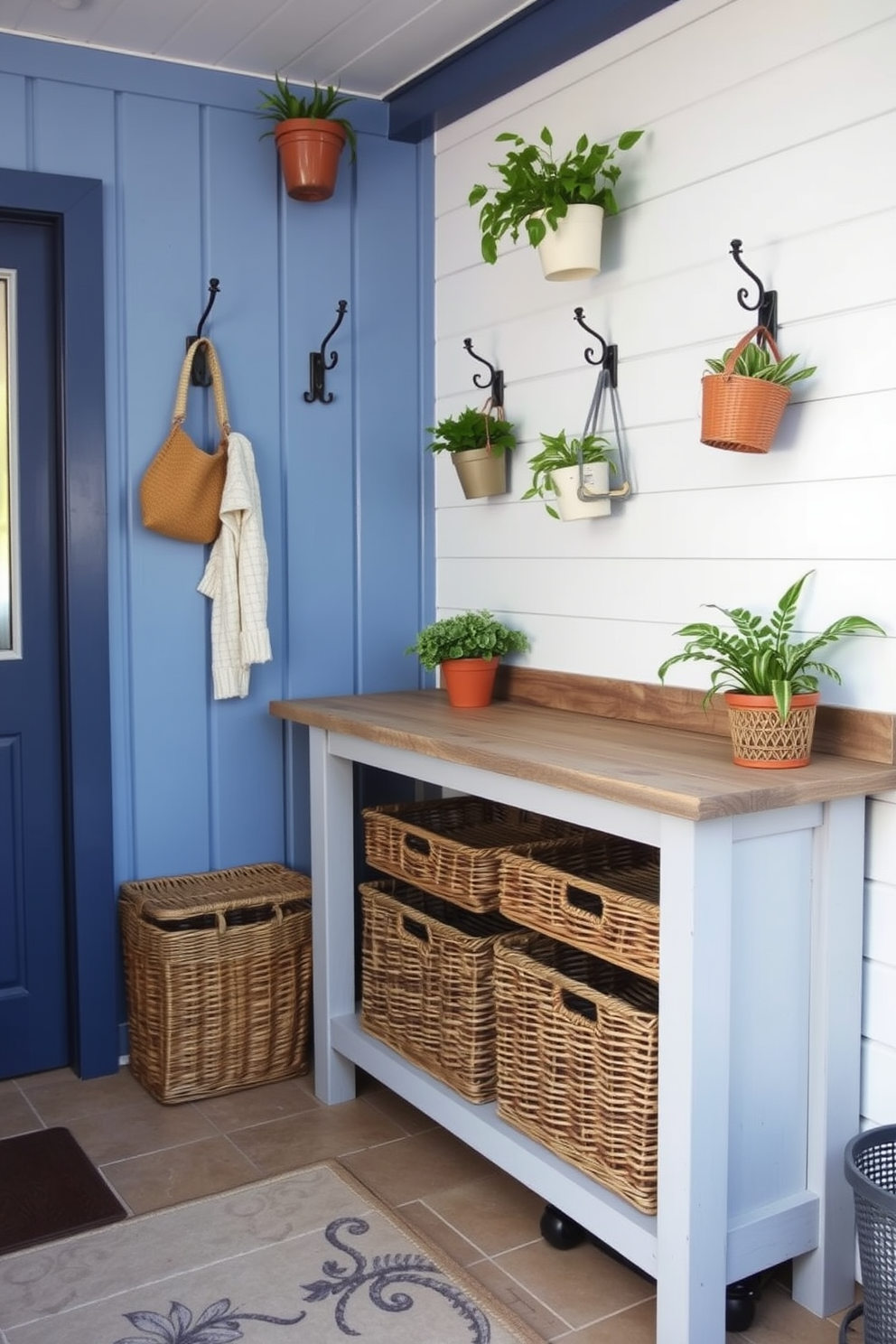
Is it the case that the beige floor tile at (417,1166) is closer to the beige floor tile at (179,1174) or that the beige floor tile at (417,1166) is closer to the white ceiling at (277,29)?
the beige floor tile at (179,1174)

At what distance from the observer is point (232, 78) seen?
2.99 meters

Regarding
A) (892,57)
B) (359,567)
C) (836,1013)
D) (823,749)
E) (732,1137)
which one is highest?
(892,57)

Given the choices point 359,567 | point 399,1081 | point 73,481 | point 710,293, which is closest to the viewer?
point 710,293

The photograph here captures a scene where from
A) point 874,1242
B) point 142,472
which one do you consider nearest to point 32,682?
point 142,472

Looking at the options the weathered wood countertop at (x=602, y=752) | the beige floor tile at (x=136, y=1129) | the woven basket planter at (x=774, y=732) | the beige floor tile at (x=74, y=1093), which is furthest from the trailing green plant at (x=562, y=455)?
the beige floor tile at (x=74, y=1093)

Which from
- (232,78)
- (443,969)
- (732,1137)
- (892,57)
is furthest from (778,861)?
(232,78)

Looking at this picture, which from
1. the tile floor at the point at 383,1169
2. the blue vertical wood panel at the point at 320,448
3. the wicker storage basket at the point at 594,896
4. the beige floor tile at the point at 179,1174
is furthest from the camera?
the blue vertical wood panel at the point at 320,448

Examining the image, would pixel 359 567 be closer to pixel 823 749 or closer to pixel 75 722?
pixel 75 722

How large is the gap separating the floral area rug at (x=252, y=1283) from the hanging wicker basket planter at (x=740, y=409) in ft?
4.81

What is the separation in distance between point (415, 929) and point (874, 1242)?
1208 millimetres

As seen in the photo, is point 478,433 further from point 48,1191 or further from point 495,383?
point 48,1191

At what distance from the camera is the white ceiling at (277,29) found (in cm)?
263

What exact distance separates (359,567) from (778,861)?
63.9 inches

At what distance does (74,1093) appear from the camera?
2.92 metres
